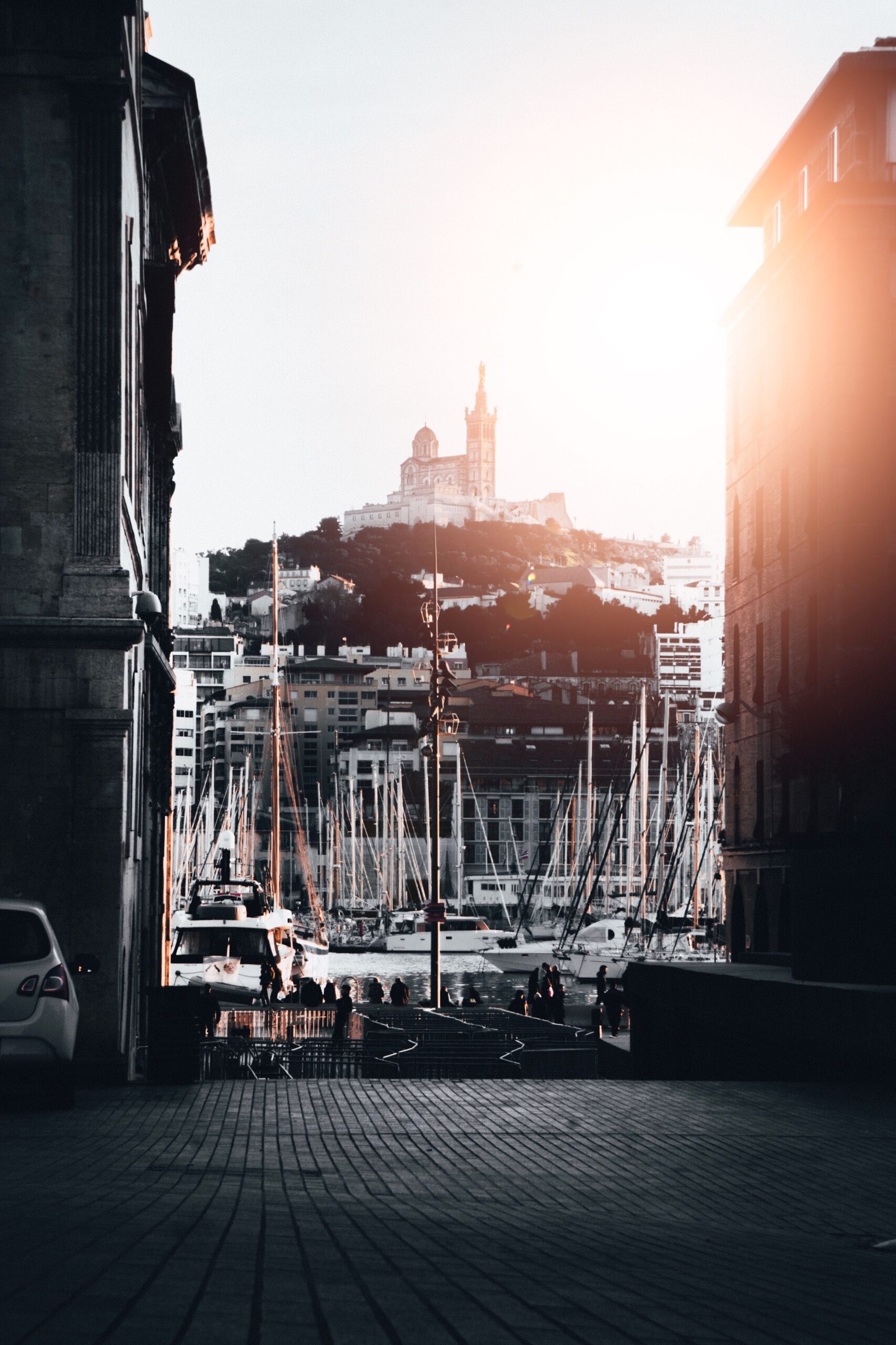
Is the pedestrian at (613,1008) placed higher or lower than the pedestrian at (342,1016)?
lower

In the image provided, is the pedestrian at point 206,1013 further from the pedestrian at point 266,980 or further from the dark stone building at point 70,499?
the pedestrian at point 266,980

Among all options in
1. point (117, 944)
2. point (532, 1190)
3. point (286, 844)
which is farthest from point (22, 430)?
point (286, 844)

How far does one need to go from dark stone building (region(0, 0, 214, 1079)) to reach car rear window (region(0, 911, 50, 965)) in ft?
11.4

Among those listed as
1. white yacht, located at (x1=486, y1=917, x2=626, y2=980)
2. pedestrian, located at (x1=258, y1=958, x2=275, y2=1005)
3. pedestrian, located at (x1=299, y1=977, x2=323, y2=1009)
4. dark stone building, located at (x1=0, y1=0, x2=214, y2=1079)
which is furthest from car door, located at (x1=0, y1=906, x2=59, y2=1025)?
white yacht, located at (x1=486, y1=917, x2=626, y2=980)

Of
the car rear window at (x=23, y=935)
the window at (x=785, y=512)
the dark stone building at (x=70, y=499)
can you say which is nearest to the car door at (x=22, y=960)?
the car rear window at (x=23, y=935)

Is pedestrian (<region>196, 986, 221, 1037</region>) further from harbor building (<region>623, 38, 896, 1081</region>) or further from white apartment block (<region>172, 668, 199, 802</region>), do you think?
white apartment block (<region>172, 668, 199, 802</region>)

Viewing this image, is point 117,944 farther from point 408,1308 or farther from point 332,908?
point 332,908

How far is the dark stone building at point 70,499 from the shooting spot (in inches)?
703

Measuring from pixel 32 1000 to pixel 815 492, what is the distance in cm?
3130

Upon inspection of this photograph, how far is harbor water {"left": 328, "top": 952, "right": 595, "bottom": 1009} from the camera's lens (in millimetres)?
72375

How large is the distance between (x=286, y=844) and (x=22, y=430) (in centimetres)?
14354

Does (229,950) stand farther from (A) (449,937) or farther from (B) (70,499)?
(A) (449,937)

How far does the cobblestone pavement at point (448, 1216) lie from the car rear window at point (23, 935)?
4.54 ft

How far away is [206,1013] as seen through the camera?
68.4 ft
